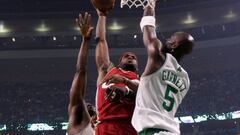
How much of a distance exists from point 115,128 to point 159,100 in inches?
21.7

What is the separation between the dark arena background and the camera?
21734 mm

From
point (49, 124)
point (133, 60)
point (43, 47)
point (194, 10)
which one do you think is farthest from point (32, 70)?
point (133, 60)

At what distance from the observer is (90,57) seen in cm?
2258

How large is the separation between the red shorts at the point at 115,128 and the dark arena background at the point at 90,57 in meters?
18.2

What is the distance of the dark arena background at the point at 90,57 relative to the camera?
71.3ft

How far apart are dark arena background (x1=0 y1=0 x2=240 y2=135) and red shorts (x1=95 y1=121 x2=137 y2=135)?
18247 millimetres

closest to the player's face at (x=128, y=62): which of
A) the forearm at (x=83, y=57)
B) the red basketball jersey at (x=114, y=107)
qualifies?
the red basketball jersey at (x=114, y=107)

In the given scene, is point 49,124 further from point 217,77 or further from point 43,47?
point 217,77

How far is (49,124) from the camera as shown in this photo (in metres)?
22.0

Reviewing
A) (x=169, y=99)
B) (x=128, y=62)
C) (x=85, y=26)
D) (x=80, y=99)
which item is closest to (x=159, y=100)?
(x=169, y=99)

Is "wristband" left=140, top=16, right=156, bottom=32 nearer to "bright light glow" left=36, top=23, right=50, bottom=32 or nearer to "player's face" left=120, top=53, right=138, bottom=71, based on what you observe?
"player's face" left=120, top=53, right=138, bottom=71

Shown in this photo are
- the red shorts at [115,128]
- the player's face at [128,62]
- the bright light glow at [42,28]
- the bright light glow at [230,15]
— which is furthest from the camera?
the bright light glow at [42,28]

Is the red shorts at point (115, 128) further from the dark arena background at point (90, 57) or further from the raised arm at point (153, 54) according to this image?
the dark arena background at point (90, 57)

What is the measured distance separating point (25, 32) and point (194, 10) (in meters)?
8.94
